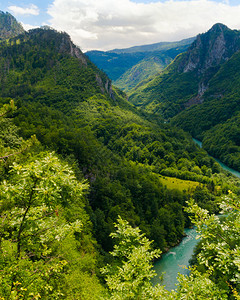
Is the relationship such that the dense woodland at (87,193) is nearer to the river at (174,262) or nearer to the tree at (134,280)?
the tree at (134,280)

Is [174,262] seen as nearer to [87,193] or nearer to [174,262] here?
[174,262]

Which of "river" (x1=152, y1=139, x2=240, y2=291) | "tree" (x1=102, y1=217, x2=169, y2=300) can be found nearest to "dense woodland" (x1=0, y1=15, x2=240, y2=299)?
"tree" (x1=102, y1=217, x2=169, y2=300)

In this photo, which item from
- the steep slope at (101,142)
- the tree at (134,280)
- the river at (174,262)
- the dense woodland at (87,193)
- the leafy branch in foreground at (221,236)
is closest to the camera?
the dense woodland at (87,193)

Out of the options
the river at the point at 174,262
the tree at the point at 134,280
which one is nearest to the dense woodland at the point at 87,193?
the tree at the point at 134,280

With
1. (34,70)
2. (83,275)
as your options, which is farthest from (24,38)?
(83,275)

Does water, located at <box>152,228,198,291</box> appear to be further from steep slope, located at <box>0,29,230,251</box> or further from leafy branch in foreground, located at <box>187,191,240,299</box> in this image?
leafy branch in foreground, located at <box>187,191,240,299</box>
